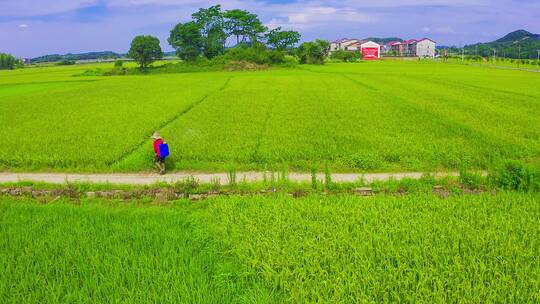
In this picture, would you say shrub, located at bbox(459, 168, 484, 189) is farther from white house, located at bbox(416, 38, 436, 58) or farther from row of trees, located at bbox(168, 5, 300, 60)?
white house, located at bbox(416, 38, 436, 58)

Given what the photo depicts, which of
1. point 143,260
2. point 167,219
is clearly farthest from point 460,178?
point 143,260

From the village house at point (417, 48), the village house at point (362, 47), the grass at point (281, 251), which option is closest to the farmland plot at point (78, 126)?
the grass at point (281, 251)

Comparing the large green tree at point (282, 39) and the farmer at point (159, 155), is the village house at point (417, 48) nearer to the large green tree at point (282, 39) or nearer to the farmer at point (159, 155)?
the large green tree at point (282, 39)

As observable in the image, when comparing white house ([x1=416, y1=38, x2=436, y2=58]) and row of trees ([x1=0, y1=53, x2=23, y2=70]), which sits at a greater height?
white house ([x1=416, y1=38, x2=436, y2=58])

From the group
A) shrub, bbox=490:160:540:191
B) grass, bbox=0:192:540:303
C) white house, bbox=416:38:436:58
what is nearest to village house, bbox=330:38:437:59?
white house, bbox=416:38:436:58

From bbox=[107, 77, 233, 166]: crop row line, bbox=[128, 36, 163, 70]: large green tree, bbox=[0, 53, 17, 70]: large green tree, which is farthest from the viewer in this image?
bbox=[0, 53, 17, 70]: large green tree

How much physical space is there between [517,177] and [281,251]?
5625mm

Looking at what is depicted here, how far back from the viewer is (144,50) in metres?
60.1

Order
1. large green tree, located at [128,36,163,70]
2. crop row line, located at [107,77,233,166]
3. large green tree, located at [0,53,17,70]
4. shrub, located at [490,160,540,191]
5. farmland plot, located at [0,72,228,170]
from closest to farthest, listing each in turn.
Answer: shrub, located at [490,160,540,191] < farmland plot, located at [0,72,228,170] < crop row line, located at [107,77,233,166] < large green tree, located at [128,36,163,70] < large green tree, located at [0,53,17,70]

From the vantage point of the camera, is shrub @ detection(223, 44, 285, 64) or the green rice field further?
shrub @ detection(223, 44, 285, 64)

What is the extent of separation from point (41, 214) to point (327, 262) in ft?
16.3

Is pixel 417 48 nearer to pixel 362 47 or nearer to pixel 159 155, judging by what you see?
pixel 362 47

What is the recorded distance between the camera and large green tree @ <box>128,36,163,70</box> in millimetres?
59969

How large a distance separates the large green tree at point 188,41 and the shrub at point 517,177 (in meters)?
64.6
